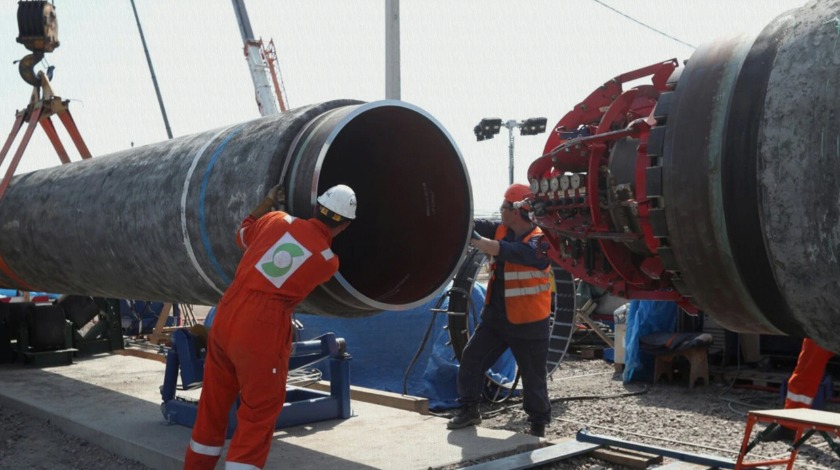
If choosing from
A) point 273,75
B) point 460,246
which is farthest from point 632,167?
point 273,75

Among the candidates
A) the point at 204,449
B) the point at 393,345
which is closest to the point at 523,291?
the point at 393,345

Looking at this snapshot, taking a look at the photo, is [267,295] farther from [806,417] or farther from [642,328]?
[642,328]

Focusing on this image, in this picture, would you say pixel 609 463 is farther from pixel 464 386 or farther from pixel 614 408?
pixel 614 408

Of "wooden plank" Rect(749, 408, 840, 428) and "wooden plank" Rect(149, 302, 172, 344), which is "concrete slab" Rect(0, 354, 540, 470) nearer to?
"wooden plank" Rect(749, 408, 840, 428)

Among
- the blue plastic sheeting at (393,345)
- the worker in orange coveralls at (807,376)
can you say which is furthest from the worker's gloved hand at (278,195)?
the blue plastic sheeting at (393,345)

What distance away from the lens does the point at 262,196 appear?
354 cm

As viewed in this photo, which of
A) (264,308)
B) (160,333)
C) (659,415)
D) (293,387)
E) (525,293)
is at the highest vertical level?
(264,308)

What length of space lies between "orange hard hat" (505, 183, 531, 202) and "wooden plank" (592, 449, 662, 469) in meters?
1.77

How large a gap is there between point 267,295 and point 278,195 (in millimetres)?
457

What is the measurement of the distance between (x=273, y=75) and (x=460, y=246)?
17472 millimetres

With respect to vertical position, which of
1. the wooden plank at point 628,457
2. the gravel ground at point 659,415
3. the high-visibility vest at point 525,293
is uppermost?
the high-visibility vest at point 525,293

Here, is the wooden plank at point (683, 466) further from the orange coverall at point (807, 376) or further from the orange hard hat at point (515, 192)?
the orange hard hat at point (515, 192)

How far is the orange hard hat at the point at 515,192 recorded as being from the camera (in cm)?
546

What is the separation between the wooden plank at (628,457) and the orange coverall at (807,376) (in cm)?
103
